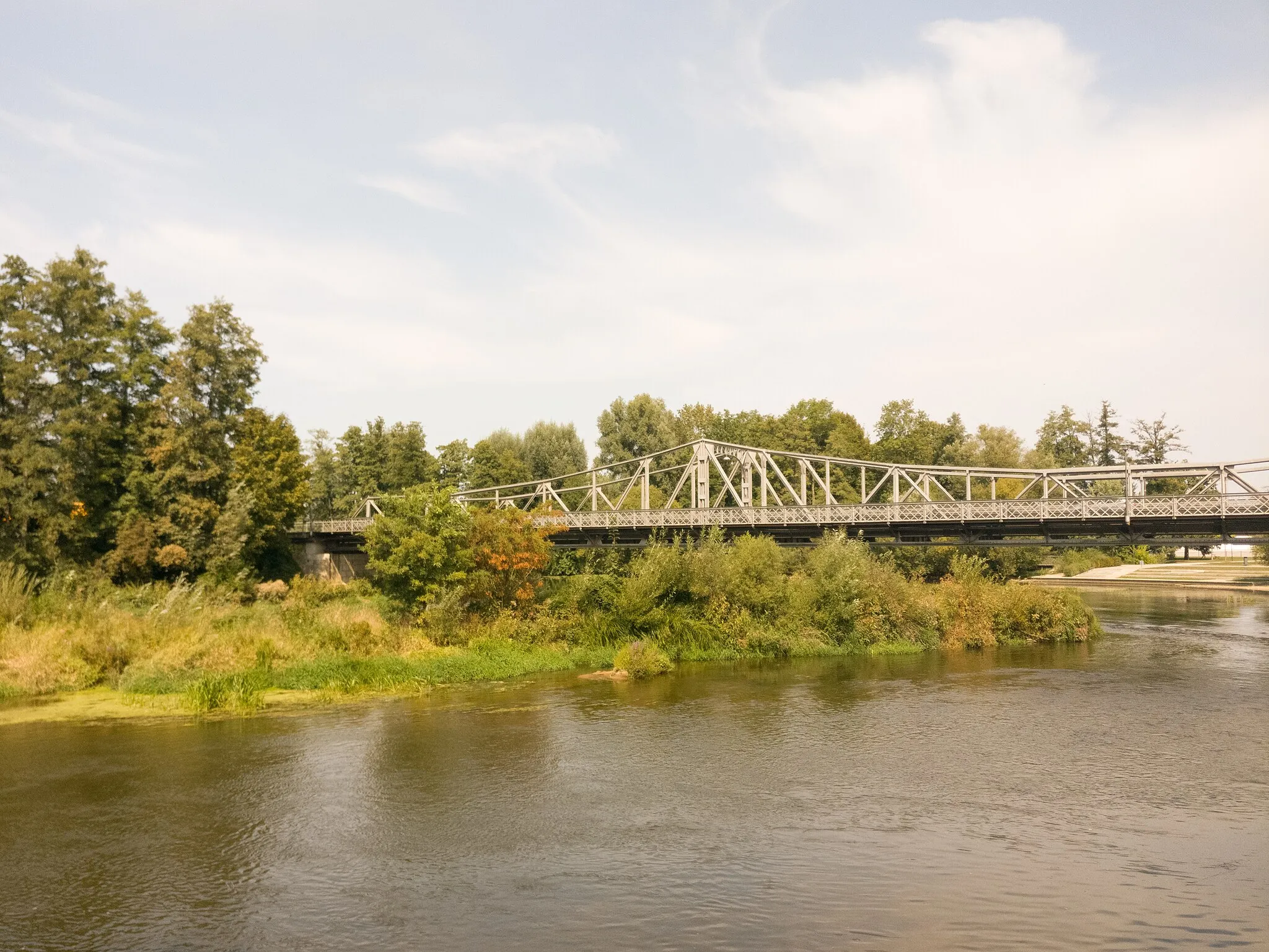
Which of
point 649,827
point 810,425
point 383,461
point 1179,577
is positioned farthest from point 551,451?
point 649,827

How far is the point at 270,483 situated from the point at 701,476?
31.6 m

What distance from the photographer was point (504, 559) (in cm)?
3300

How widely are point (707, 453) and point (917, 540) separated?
1983 centimetres

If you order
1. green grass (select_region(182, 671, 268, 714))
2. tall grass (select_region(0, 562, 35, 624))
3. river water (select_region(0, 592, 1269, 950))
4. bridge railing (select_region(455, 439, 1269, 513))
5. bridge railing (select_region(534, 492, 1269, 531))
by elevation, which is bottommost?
river water (select_region(0, 592, 1269, 950))

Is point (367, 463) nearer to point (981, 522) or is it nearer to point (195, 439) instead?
point (195, 439)

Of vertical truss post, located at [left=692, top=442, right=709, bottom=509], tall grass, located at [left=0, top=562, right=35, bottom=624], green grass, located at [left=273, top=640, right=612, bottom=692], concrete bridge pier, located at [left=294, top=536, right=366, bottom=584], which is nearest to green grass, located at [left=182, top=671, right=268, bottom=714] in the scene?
green grass, located at [left=273, top=640, right=612, bottom=692]

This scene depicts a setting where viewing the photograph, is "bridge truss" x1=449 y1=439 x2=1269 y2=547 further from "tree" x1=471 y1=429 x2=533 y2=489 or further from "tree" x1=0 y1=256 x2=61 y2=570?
"tree" x1=0 y1=256 x2=61 y2=570

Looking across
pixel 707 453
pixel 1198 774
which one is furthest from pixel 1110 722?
pixel 707 453

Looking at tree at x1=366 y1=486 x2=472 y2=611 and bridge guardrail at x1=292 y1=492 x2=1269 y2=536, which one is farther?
bridge guardrail at x1=292 y1=492 x2=1269 y2=536

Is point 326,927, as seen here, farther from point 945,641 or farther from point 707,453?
point 707,453

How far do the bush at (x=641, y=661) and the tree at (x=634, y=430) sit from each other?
57.6 meters

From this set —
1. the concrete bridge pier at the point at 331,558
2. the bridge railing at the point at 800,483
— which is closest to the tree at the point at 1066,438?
the bridge railing at the point at 800,483

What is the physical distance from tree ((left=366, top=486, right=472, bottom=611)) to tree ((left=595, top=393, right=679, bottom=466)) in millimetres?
55094

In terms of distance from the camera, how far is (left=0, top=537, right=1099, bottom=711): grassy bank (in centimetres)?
2538
